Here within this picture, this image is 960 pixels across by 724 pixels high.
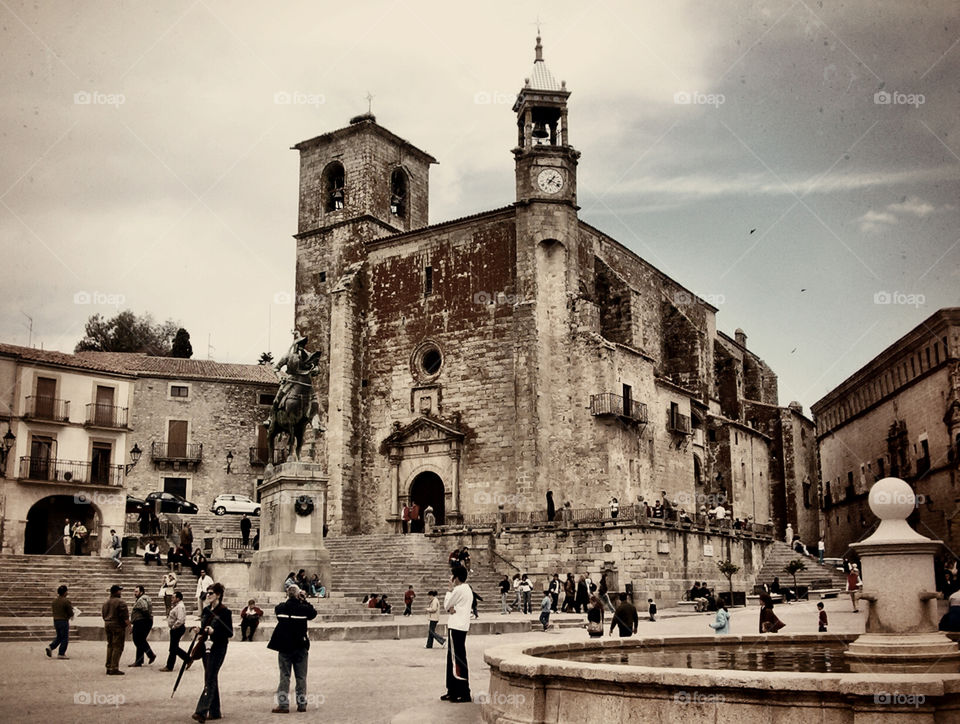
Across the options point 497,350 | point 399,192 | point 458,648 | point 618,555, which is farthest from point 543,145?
point 458,648

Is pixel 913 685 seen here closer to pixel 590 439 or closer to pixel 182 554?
pixel 182 554

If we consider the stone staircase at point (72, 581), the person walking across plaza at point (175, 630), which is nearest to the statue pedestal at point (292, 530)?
the stone staircase at point (72, 581)

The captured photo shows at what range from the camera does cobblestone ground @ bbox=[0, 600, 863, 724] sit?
848cm

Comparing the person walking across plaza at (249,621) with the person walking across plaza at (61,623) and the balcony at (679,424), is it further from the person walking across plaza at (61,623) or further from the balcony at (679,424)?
the balcony at (679,424)

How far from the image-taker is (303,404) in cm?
2281

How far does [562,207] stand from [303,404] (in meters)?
14.8

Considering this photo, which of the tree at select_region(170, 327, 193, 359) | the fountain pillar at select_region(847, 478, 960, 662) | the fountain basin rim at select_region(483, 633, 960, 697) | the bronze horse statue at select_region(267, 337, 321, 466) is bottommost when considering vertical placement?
the fountain basin rim at select_region(483, 633, 960, 697)

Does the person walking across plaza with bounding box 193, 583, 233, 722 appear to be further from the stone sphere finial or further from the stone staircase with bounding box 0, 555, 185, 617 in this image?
the stone staircase with bounding box 0, 555, 185, 617

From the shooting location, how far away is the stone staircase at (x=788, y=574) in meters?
32.3

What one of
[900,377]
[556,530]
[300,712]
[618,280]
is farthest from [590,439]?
[300,712]

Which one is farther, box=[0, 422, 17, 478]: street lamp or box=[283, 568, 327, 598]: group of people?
box=[0, 422, 17, 478]: street lamp

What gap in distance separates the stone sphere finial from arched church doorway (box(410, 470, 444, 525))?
2894 centimetres

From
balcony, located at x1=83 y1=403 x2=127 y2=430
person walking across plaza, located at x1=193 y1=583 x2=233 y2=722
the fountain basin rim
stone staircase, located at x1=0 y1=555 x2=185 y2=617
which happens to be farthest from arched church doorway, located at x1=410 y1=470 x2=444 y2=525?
the fountain basin rim

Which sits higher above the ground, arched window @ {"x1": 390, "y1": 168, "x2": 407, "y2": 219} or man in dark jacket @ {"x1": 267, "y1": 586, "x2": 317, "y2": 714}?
arched window @ {"x1": 390, "y1": 168, "x2": 407, "y2": 219}
